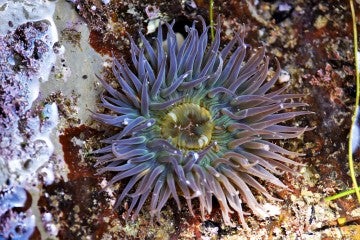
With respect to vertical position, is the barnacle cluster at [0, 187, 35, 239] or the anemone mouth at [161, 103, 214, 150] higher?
the barnacle cluster at [0, 187, 35, 239]

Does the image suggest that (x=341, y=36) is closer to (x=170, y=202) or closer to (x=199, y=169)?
(x=199, y=169)

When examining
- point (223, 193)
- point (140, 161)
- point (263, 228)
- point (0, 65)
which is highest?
point (0, 65)

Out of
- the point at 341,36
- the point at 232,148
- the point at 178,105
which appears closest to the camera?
the point at 232,148

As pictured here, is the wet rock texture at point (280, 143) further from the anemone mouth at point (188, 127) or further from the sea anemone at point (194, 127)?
the anemone mouth at point (188, 127)

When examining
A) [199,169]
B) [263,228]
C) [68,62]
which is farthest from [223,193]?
[68,62]

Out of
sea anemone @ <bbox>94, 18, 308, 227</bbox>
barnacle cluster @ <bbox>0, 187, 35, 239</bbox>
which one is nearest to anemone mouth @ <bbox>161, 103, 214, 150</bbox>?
sea anemone @ <bbox>94, 18, 308, 227</bbox>

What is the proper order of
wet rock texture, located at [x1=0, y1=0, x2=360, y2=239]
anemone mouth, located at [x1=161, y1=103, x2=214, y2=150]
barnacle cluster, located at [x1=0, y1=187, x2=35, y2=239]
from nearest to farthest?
barnacle cluster, located at [x1=0, y1=187, x2=35, y2=239]
wet rock texture, located at [x1=0, y1=0, x2=360, y2=239]
anemone mouth, located at [x1=161, y1=103, x2=214, y2=150]

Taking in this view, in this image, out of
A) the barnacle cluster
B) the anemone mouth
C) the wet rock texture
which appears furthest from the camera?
the anemone mouth

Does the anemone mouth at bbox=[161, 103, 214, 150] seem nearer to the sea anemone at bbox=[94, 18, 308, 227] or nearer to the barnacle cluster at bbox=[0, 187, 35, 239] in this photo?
the sea anemone at bbox=[94, 18, 308, 227]
